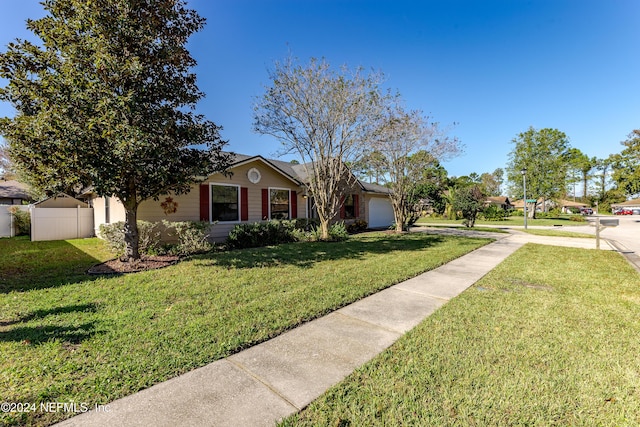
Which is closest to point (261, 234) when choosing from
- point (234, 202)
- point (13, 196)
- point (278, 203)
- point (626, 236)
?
point (234, 202)

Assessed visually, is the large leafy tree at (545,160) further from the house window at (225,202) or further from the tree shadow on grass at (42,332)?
the tree shadow on grass at (42,332)

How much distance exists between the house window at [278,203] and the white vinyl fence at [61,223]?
9409 millimetres

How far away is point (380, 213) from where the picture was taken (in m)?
20.2

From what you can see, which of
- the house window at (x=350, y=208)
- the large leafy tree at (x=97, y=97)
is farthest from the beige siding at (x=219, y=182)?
the house window at (x=350, y=208)

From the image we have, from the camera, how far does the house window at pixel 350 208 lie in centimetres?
1702

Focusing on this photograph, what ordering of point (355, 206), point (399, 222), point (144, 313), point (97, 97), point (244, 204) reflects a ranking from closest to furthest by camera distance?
1. point (144, 313)
2. point (97, 97)
3. point (244, 204)
4. point (399, 222)
5. point (355, 206)

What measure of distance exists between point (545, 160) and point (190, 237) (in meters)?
43.2

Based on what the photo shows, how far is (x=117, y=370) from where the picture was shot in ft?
8.23

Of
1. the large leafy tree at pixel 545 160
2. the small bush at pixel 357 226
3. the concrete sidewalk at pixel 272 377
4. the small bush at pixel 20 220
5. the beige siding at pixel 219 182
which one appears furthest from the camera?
the large leafy tree at pixel 545 160

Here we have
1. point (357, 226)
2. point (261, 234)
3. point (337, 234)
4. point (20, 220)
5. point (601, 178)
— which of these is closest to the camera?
point (261, 234)

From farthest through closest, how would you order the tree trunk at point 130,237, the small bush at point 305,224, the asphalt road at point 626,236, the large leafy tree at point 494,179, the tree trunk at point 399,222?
the large leafy tree at point 494,179 → the tree trunk at point 399,222 → the small bush at point 305,224 → the asphalt road at point 626,236 → the tree trunk at point 130,237

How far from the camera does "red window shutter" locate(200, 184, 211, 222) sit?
402 inches

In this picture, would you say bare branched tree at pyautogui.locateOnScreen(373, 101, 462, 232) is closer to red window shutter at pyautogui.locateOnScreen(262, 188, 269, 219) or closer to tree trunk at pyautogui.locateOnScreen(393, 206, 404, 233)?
tree trunk at pyautogui.locateOnScreen(393, 206, 404, 233)

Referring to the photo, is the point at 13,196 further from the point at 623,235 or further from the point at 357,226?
the point at 623,235
